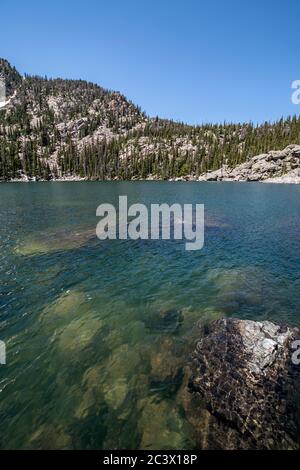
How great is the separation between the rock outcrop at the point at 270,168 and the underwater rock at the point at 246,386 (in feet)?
542

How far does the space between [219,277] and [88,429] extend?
1458 centimetres

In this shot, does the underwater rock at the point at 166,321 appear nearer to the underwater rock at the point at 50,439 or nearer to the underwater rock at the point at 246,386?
the underwater rock at the point at 246,386

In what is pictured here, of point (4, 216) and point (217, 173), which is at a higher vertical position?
point (217, 173)

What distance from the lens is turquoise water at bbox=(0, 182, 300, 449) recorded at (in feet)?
28.7

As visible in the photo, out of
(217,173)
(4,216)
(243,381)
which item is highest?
(217,173)

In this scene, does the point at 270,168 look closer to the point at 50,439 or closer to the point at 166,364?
the point at 166,364

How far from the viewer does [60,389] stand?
10172 mm

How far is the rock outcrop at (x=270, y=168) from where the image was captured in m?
162

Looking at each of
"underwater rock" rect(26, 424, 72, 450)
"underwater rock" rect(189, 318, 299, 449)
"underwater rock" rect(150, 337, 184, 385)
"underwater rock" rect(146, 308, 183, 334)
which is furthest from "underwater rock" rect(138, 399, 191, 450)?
"underwater rock" rect(146, 308, 183, 334)

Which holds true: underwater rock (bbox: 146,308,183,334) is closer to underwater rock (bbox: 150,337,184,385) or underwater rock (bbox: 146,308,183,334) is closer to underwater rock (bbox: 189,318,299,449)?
underwater rock (bbox: 150,337,184,385)

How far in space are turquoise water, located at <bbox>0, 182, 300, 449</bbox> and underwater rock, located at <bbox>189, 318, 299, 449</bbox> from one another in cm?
91
